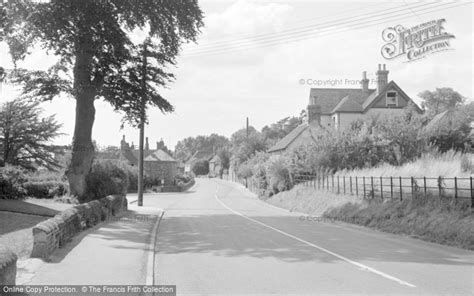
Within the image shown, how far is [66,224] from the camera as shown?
552 inches

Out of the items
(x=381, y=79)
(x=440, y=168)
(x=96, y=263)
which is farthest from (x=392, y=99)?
(x=96, y=263)

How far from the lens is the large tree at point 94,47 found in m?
24.0

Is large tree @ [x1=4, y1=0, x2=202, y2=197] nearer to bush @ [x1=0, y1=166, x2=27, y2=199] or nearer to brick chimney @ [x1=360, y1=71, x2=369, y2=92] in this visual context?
bush @ [x1=0, y1=166, x2=27, y2=199]

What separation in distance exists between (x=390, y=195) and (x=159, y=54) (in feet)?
49.3

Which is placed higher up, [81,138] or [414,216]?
[81,138]

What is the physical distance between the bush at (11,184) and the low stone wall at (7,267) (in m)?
20.6

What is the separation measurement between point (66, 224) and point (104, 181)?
17088 millimetres

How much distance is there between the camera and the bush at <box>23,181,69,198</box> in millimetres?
29702

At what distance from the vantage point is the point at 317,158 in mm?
39125

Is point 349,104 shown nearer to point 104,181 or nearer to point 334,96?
point 334,96

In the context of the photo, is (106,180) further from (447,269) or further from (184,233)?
(447,269)

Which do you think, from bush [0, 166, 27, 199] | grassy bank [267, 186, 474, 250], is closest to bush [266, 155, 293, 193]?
grassy bank [267, 186, 474, 250]

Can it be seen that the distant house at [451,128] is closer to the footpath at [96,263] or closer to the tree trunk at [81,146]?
the tree trunk at [81,146]

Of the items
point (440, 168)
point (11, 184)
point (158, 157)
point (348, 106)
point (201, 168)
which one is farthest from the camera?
point (201, 168)
